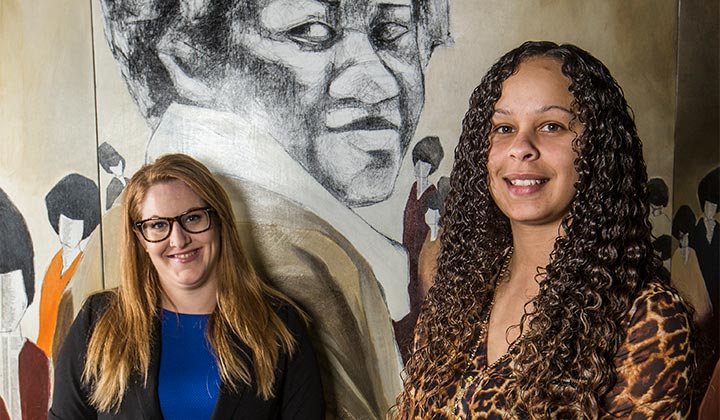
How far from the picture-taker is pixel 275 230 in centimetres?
256

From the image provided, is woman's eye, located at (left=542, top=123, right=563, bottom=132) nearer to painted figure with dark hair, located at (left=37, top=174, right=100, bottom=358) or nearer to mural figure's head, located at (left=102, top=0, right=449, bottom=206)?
mural figure's head, located at (left=102, top=0, right=449, bottom=206)

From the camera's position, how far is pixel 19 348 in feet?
8.50

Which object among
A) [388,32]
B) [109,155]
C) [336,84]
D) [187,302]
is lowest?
[187,302]

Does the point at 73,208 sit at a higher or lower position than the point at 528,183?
higher

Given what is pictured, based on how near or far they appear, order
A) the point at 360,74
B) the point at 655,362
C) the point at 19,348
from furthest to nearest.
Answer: the point at 19,348 < the point at 360,74 < the point at 655,362

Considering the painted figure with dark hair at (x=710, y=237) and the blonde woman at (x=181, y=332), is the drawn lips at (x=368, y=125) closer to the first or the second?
the blonde woman at (x=181, y=332)

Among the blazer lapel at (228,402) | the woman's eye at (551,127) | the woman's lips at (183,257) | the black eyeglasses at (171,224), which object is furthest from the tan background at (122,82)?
the woman's eye at (551,127)

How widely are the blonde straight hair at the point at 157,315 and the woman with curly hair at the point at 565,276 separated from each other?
851 mm

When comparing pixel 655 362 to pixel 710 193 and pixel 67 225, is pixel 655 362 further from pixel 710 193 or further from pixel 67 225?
pixel 67 225

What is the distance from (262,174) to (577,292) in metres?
1.48

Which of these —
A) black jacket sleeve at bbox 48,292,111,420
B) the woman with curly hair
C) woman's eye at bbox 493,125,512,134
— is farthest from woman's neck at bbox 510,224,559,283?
black jacket sleeve at bbox 48,292,111,420

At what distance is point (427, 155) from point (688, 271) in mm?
1083

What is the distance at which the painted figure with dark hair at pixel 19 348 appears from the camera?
2.56 m

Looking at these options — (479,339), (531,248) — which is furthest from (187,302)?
(531,248)
